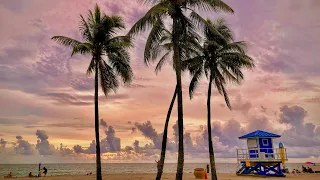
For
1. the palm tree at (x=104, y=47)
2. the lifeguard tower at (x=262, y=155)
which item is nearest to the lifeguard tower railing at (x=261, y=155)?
the lifeguard tower at (x=262, y=155)

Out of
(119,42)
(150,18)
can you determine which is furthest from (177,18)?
(119,42)

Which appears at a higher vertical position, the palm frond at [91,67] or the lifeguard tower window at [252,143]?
the palm frond at [91,67]

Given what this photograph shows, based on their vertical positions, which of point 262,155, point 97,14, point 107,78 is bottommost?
point 262,155

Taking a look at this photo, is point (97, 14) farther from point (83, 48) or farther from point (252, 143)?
point (252, 143)

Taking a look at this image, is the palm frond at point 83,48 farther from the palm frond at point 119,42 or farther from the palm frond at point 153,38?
the palm frond at point 153,38

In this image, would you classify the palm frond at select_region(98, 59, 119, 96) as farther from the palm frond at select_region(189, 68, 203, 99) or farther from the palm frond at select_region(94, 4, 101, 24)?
the palm frond at select_region(189, 68, 203, 99)

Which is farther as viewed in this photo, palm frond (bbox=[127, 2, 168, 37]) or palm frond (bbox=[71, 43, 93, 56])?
palm frond (bbox=[71, 43, 93, 56])

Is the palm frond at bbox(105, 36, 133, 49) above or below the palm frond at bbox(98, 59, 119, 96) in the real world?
above

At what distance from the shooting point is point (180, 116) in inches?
640

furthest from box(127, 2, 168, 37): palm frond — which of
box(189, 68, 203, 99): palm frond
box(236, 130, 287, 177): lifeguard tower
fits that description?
box(236, 130, 287, 177): lifeguard tower

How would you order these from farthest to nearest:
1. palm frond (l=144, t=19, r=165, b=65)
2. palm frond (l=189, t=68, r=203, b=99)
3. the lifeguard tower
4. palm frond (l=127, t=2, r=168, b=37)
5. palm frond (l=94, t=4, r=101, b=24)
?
1. the lifeguard tower
2. palm frond (l=189, t=68, r=203, b=99)
3. palm frond (l=94, t=4, r=101, b=24)
4. palm frond (l=144, t=19, r=165, b=65)
5. palm frond (l=127, t=2, r=168, b=37)

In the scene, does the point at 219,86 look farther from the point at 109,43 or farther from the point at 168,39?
the point at 109,43

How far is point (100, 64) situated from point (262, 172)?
22.2m

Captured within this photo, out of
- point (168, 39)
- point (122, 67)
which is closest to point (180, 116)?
point (122, 67)
